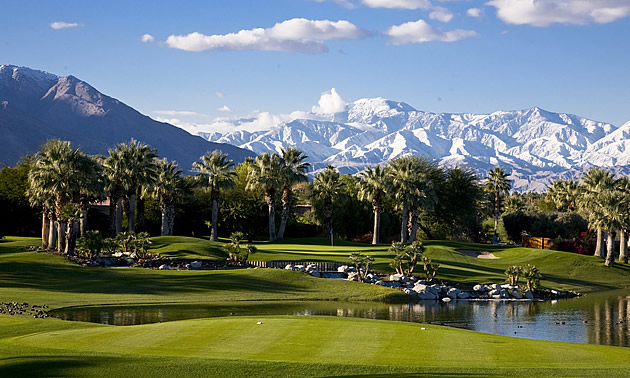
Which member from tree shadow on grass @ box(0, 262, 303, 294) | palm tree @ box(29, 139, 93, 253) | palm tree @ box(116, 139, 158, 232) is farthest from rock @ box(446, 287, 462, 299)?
palm tree @ box(116, 139, 158, 232)

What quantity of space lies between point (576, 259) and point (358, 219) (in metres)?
34.1

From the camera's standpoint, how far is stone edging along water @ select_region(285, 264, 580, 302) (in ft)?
163

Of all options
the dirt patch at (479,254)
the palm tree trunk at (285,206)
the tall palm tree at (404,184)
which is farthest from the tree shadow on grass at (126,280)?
the palm tree trunk at (285,206)

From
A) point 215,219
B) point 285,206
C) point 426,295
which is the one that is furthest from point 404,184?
point 426,295

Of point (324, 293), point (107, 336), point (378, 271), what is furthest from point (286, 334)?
point (378, 271)

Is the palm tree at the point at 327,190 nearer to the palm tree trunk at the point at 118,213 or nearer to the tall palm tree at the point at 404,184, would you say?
the tall palm tree at the point at 404,184

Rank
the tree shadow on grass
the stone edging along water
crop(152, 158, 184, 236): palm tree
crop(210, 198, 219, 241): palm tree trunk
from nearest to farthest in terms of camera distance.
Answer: the tree shadow on grass < the stone edging along water < crop(152, 158, 184, 236): palm tree < crop(210, 198, 219, 241): palm tree trunk

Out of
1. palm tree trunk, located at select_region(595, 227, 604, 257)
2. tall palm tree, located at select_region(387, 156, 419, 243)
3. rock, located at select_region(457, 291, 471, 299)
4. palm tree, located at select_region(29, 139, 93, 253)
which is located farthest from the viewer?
tall palm tree, located at select_region(387, 156, 419, 243)

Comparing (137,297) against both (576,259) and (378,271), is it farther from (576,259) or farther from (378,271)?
(576,259)

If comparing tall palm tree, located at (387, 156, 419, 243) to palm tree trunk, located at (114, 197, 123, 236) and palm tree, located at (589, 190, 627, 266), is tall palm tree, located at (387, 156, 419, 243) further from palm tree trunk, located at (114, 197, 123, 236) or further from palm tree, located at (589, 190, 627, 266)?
palm tree trunk, located at (114, 197, 123, 236)

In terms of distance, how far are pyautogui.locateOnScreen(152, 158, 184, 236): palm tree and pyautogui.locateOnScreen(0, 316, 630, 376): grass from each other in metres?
54.0

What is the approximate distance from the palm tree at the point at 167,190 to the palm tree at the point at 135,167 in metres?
4.92

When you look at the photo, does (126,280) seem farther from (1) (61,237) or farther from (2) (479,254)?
(2) (479,254)

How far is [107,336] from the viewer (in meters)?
22.1
